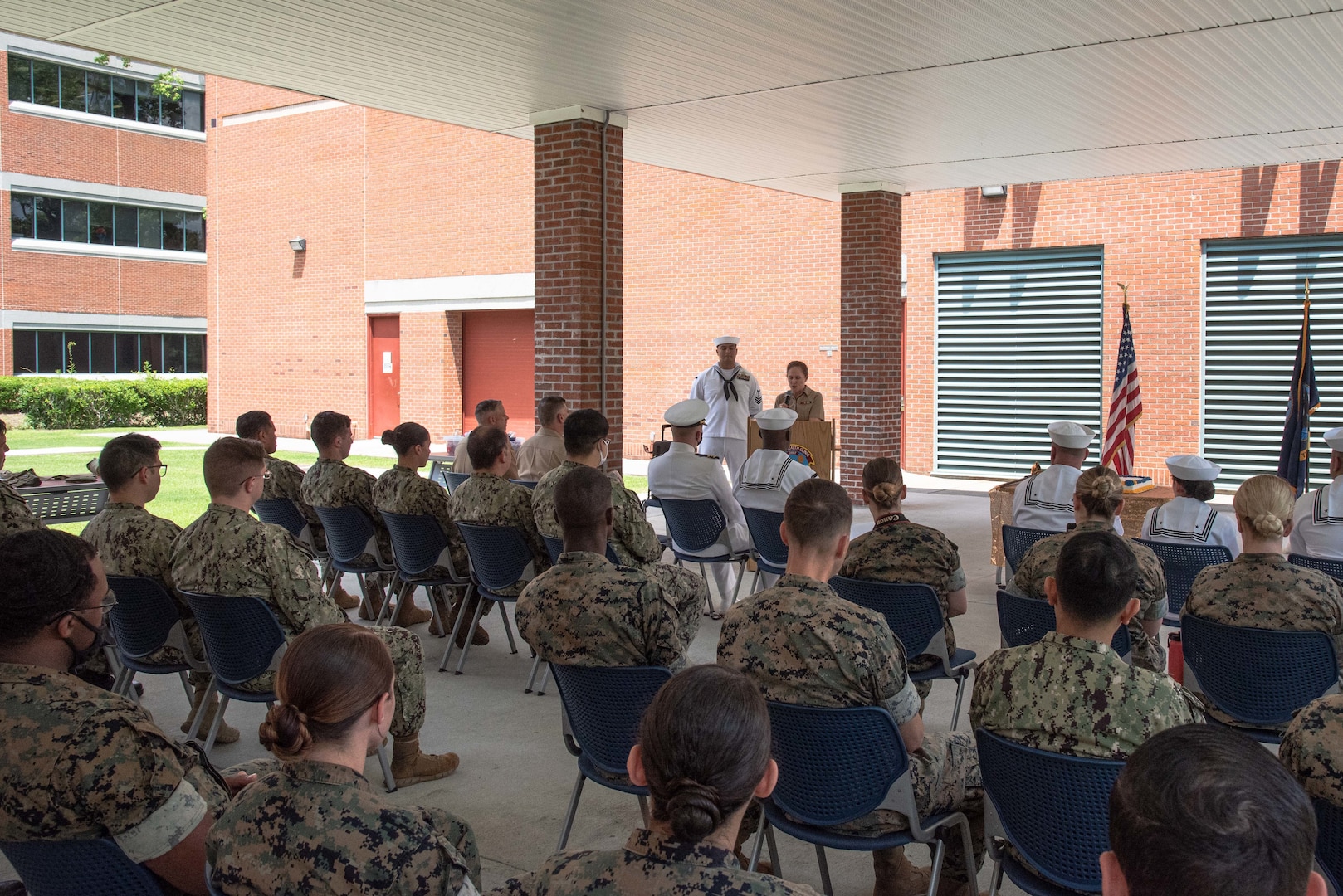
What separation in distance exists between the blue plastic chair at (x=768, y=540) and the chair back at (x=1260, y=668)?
2.75 meters

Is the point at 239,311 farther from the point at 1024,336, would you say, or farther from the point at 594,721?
the point at 594,721

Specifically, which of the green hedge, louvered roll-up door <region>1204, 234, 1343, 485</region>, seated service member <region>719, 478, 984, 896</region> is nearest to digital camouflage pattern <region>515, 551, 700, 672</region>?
seated service member <region>719, 478, 984, 896</region>

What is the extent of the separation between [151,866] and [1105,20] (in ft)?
21.2

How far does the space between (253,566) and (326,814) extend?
2.29m

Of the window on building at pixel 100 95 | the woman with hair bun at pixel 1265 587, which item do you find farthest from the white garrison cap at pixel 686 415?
the window on building at pixel 100 95

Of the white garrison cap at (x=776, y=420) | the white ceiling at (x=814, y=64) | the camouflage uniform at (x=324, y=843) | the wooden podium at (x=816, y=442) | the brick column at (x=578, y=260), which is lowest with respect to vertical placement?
the camouflage uniform at (x=324, y=843)

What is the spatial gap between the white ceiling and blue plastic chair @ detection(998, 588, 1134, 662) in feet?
11.9

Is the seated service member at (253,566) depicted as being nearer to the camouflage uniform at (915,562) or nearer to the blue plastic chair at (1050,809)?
the camouflage uniform at (915,562)

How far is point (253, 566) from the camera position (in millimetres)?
4039

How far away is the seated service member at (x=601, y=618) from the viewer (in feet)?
11.2

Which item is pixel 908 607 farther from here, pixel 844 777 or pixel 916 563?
pixel 844 777

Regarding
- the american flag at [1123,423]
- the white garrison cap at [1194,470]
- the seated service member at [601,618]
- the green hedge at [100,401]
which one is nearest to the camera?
the seated service member at [601,618]

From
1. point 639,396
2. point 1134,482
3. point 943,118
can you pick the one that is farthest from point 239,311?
point 1134,482

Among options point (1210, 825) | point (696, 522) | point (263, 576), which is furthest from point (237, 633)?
point (1210, 825)
